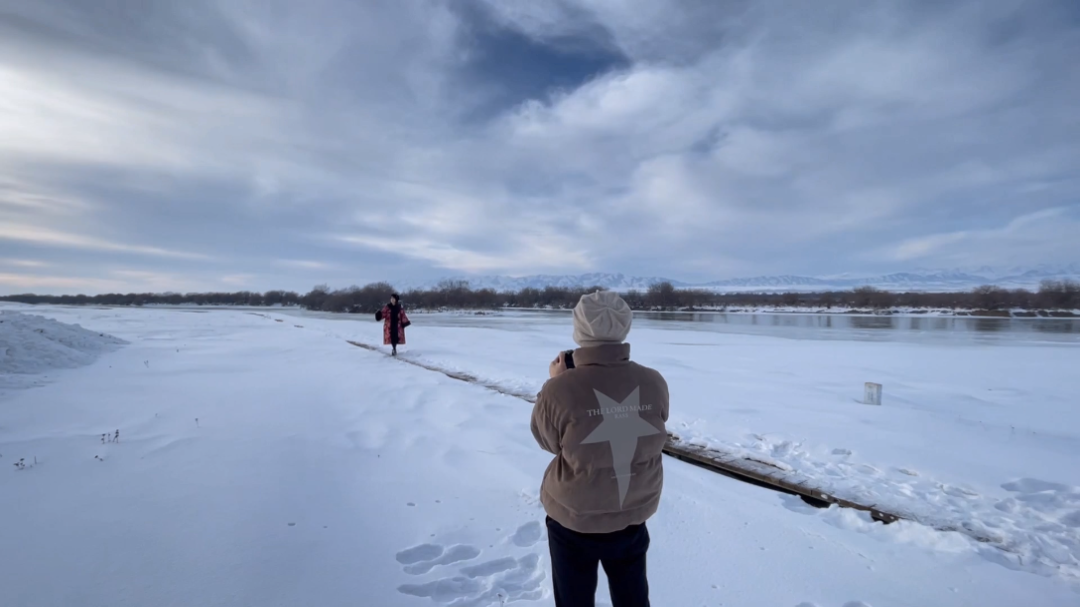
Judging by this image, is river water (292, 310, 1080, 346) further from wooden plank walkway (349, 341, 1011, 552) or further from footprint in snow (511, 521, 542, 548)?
footprint in snow (511, 521, 542, 548)

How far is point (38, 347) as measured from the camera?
9547 mm

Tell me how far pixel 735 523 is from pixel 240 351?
13621mm

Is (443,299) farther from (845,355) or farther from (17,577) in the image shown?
(17,577)

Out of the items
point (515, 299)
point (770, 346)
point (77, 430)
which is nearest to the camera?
point (77, 430)

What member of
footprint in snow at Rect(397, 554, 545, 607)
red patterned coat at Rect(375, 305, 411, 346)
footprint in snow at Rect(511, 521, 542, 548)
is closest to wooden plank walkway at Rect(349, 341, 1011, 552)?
footprint in snow at Rect(511, 521, 542, 548)

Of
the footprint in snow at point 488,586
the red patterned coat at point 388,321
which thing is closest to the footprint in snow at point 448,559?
the footprint in snow at point 488,586

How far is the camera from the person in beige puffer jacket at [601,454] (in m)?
1.79

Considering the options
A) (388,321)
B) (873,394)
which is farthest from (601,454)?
(388,321)

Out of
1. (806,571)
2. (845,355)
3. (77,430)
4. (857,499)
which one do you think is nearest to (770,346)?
(845,355)

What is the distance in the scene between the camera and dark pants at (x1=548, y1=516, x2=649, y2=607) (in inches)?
73.2

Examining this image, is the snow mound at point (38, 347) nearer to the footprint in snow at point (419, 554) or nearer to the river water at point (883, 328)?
the footprint in snow at point (419, 554)

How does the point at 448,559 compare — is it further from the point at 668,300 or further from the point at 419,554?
the point at 668,300

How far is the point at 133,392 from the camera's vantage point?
727 cm

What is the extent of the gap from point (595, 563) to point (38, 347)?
41.6 ft
